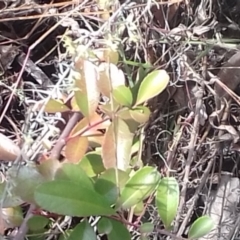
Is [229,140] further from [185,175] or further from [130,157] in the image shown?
[130,157]

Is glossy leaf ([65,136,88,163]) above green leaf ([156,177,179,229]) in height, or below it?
above

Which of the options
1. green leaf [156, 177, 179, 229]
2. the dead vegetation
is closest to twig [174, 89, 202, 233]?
the dead vegetation

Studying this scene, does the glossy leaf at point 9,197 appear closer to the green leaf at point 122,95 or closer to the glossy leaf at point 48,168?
the glossy leaf at point 48,168

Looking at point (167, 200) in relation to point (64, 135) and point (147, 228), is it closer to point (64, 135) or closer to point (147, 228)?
point (147, 228)

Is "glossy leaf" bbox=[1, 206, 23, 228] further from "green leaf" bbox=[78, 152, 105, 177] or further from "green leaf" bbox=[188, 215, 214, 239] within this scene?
"green leaf" bbox=[188, 215, 214, 239]

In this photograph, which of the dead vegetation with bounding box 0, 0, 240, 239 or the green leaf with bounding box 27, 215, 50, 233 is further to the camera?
the dead vegetation with bounding box 0, 0, 240, 239

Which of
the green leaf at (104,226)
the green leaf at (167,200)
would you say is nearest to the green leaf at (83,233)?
the green leaf at (104,226)
